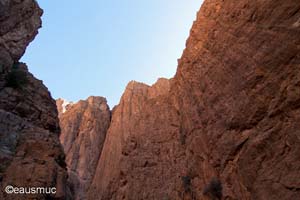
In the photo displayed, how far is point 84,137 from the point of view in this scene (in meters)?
56.8

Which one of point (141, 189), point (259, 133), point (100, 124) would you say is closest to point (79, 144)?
point (100, 124)

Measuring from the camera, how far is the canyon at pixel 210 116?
16.6 metres

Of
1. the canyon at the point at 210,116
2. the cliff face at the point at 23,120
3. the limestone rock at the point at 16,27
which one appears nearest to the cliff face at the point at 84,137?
the canyon at the point at 210,116

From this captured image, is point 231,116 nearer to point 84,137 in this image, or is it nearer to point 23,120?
point 23,120

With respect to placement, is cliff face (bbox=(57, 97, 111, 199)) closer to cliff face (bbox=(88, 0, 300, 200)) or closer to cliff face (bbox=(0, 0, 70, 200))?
cliff face (bbox=(88, 0, 300, 200))

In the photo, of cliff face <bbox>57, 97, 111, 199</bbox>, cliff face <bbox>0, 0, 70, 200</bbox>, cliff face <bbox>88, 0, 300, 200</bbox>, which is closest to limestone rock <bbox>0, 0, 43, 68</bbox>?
cliff face <bbox>0, 0, 70, 200</bbox>

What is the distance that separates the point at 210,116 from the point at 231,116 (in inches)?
120

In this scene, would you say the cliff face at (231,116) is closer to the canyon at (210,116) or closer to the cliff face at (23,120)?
the canyon at (210,116)

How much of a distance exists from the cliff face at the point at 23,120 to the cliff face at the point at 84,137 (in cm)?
2769

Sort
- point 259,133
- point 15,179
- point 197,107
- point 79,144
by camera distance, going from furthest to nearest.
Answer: point 79,144 → point 197,107 → point 259,133 → point 15,179

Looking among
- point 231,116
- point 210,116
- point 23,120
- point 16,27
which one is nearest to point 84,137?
point 16,27

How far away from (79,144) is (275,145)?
4374 centimetres

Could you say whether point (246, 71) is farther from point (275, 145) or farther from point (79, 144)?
point (79, 144)

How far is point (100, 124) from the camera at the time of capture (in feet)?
190
